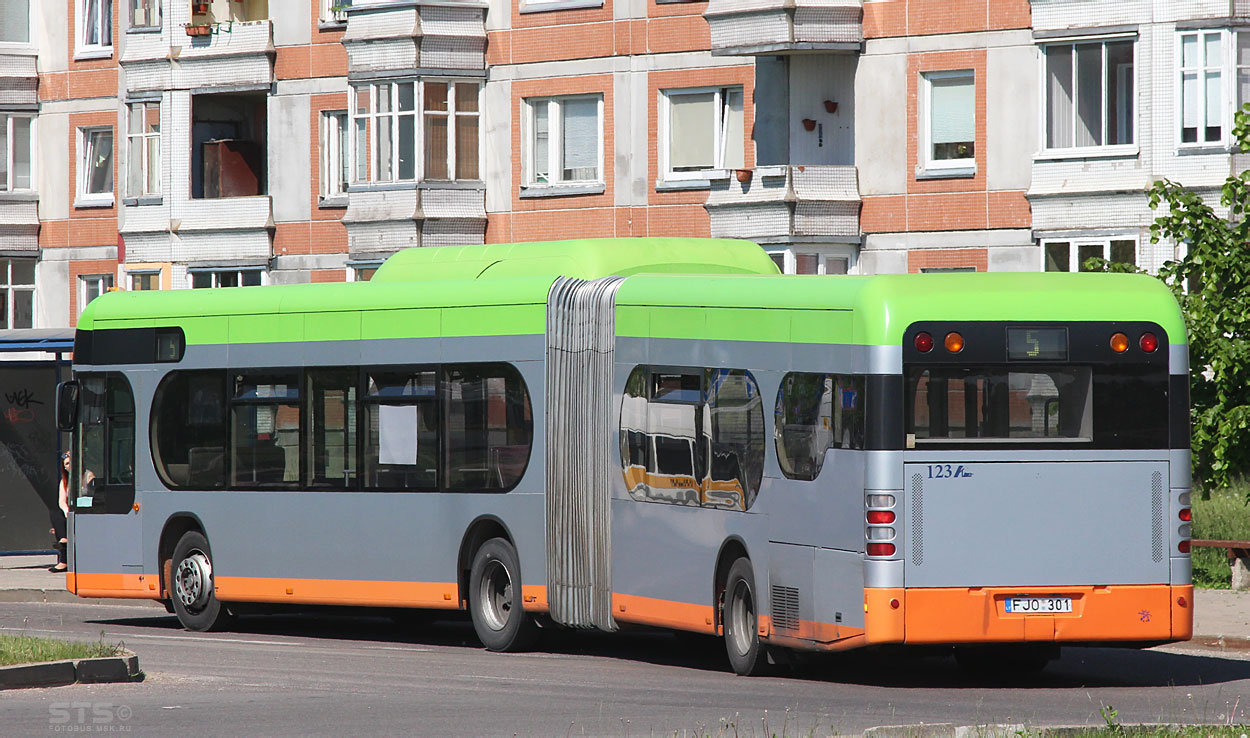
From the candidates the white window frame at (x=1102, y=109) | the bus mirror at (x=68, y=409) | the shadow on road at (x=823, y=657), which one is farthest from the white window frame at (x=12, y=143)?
the bus mirror at (x=68, y=409)

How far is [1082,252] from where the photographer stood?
34438 millimetres

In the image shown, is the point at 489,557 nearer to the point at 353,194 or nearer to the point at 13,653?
the point at 13,653

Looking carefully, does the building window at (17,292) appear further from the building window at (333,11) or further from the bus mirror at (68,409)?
the bus mirror at (68,409)

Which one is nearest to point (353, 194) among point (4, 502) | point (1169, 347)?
point (4, 502)

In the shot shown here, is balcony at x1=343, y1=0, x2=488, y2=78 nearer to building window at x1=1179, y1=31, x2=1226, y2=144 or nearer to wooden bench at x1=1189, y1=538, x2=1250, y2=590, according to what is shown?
building window at x1=1179, y1=31, x2=1226, y2=144

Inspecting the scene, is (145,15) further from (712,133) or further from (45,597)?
(45,597)

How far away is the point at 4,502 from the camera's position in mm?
A: 27625

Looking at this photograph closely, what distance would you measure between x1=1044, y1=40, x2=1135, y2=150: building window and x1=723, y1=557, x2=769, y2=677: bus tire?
1998cm

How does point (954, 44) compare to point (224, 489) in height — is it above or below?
above

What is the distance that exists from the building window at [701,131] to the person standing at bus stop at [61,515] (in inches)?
568

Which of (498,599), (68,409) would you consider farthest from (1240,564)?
(68,409)

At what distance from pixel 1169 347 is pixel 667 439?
384 centimetres

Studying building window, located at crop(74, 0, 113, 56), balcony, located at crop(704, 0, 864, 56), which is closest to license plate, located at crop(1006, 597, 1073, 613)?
balcony, located at crop(704, 0, 864, 56)

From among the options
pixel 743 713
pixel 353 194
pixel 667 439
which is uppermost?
pixel 353 194
